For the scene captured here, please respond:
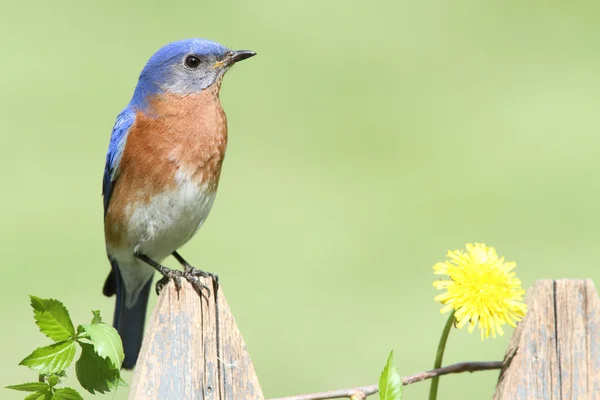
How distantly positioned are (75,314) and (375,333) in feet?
7.67

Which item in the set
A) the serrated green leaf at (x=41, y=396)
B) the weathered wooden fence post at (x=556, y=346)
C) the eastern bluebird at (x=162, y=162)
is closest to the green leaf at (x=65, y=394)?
the serrated green leaf at (x=41, y=396)

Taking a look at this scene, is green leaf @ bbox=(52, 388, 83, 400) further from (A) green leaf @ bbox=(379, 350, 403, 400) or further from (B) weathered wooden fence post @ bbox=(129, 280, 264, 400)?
(A) green leaf @ bbox=(379, 350, 403, 400)

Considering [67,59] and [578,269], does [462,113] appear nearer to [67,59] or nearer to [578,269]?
[578,269]

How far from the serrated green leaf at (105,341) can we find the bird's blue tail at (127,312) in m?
1.74

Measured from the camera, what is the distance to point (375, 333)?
27.4 ft

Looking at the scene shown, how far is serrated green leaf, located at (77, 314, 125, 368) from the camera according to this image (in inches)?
107

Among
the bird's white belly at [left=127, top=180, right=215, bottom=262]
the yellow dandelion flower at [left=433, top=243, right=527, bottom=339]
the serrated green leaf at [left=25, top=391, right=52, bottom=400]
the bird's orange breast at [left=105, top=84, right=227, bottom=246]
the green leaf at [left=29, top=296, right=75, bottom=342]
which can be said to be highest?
the bird's orange breast at [left=105, top=84, right=227, bottom=246]

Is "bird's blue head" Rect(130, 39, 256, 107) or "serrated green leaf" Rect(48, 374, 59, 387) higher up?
"bird's blue head" Rect(130, 39, 256, 107)

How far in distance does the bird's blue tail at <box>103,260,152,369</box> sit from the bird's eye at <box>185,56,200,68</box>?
958 mm

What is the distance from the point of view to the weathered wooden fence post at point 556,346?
300cm

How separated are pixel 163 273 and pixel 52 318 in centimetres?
130

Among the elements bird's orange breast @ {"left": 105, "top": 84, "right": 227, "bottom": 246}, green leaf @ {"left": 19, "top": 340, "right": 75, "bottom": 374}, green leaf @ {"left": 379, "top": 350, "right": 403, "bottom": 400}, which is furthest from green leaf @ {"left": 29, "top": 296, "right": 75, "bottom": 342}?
bird's orange breast @ {"left": 105, "top": 84, "right": 227, "bottom": 246}

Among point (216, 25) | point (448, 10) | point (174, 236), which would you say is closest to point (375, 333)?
point (174, 236)

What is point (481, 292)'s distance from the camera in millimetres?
2938
